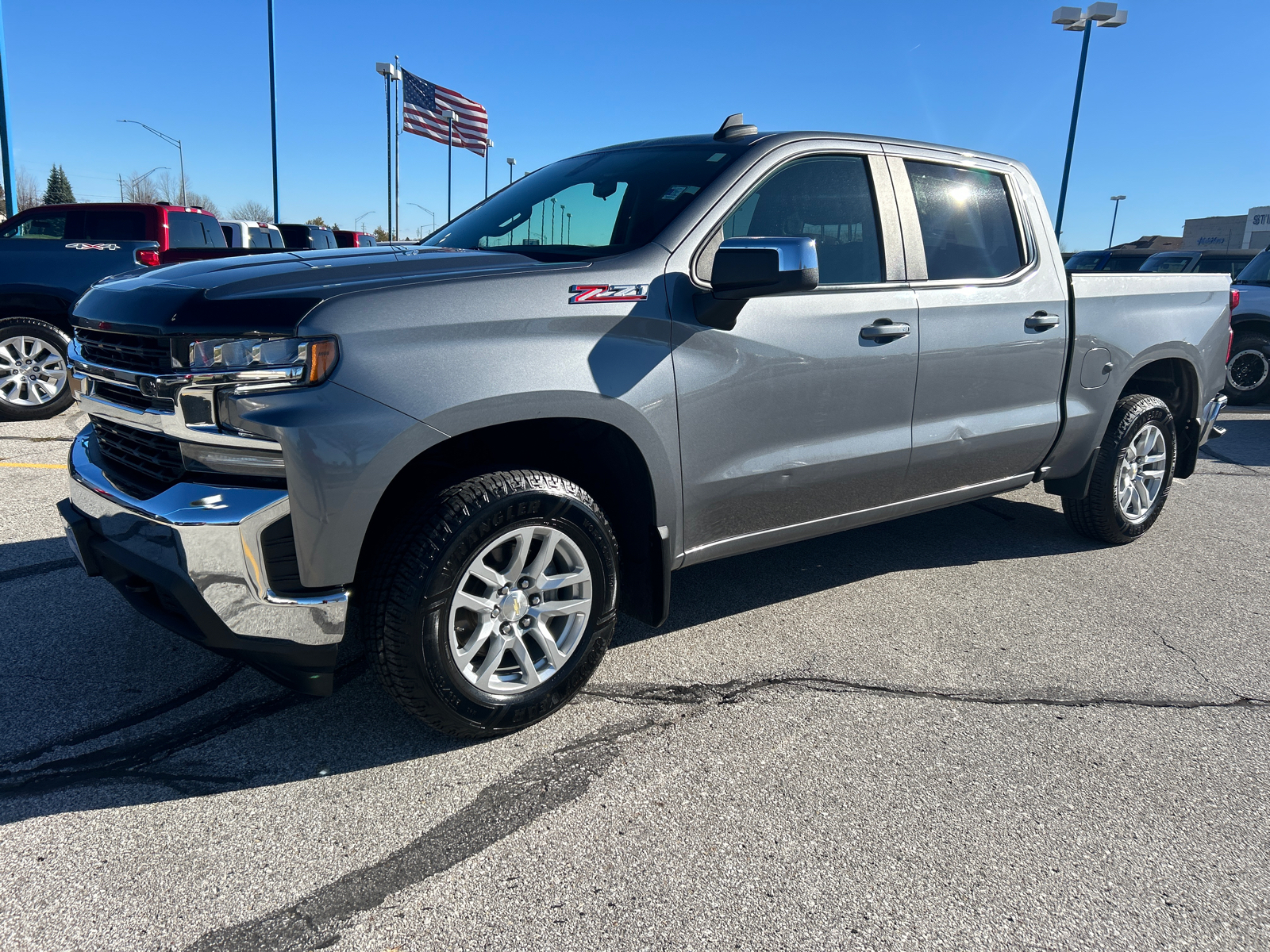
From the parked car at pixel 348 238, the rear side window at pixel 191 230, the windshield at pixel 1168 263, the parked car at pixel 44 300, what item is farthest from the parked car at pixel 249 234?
the windshield at pixel 1168 263

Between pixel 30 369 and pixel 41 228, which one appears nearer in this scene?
pixel 30 369

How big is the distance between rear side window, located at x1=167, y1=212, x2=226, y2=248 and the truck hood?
263 inches

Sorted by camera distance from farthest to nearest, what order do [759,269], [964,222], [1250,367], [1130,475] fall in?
[1250,367]
[1130,475]
[964,222]
[759,269]

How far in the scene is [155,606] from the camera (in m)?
2.63

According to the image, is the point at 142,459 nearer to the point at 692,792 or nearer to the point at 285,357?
the point at 285,357

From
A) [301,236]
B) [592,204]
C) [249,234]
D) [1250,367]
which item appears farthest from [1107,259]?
[592,204]

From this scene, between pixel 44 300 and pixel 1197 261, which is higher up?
pixel 1197 261

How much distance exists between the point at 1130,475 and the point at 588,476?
341cm

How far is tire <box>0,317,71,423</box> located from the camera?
7309 millimetres

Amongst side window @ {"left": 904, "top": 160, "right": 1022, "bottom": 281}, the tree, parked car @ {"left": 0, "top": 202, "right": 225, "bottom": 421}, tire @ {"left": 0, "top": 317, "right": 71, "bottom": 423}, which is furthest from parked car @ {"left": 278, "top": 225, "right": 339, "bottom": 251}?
the tree

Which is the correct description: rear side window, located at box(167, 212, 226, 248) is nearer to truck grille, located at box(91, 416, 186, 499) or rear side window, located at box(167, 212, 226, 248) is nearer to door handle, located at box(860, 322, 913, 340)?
truck grille, located at box(91, 416, 186, 499)

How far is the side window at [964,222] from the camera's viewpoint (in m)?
3.84

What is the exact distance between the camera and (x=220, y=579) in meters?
2.36

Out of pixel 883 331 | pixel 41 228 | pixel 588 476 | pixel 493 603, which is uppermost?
pixel 41 228
